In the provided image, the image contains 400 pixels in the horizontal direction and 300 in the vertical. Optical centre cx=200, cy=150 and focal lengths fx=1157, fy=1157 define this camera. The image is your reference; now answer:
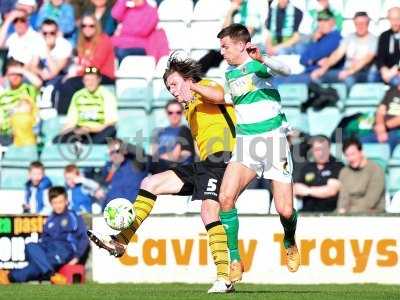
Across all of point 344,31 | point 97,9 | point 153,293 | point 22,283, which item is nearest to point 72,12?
point 97,9

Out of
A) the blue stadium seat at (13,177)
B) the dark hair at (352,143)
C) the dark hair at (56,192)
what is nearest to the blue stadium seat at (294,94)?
the dark hair at (352,143)

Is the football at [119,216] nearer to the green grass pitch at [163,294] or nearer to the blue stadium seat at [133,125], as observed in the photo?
the green grass pitch at [163,294]

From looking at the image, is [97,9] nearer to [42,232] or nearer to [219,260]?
[42,232]

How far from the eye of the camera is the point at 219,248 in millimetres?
10648

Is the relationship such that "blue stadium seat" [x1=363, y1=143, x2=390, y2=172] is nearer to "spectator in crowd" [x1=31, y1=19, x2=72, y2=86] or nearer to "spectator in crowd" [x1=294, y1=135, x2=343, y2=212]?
"spectator in crowd" [x1=294, y1=135, x2=343, y2=212]

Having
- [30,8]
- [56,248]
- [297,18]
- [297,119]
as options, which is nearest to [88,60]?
[30,8]

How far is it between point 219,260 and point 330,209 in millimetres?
5017

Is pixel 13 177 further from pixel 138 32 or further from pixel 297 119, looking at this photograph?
pixel 297 119

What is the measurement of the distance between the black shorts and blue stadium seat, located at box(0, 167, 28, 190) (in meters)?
6.66

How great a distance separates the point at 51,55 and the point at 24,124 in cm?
125

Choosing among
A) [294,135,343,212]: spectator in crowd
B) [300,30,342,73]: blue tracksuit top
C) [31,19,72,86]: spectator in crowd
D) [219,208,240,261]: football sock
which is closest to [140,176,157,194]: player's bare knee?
[219,208,240,261]: football sock

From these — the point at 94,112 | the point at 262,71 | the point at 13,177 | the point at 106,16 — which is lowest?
the point at 13,177

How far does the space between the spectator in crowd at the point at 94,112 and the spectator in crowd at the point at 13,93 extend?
96 centimetres

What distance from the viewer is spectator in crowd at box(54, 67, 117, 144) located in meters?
17.0
